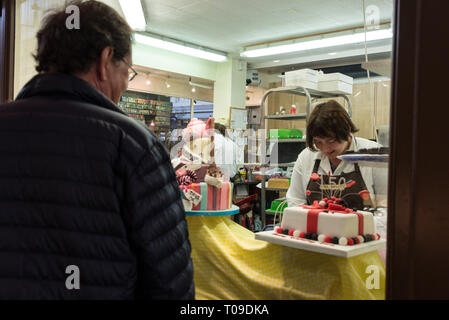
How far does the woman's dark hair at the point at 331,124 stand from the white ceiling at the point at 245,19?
11.8 feet

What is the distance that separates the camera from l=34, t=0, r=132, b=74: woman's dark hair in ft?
3.55

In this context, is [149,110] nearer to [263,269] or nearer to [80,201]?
[263,269]

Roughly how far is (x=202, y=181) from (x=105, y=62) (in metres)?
2.04

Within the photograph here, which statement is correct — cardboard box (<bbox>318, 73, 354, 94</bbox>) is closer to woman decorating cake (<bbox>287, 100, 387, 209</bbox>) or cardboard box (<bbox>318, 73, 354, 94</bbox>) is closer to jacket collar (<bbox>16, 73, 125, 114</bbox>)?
woman decorating cake (<bbox>287, 100, 387, 209</bbox>)

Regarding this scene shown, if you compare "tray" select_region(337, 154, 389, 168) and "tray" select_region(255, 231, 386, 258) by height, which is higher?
"tray" select_region(337, 154, 389, 168)

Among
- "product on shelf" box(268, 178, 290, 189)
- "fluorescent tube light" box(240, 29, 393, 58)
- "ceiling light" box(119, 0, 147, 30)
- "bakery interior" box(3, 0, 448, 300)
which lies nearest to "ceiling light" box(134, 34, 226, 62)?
"bakery interior" box(3, 0, 448, 300)

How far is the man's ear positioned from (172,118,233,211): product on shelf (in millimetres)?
1802

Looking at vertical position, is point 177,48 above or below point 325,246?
above

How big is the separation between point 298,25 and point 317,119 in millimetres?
4619

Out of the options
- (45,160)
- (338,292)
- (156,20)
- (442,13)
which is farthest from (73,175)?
(156,20)

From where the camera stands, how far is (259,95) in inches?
406

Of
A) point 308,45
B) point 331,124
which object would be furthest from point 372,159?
point 308,45

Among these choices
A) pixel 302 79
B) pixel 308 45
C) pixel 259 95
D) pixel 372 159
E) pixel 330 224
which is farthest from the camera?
pixel 259 95
